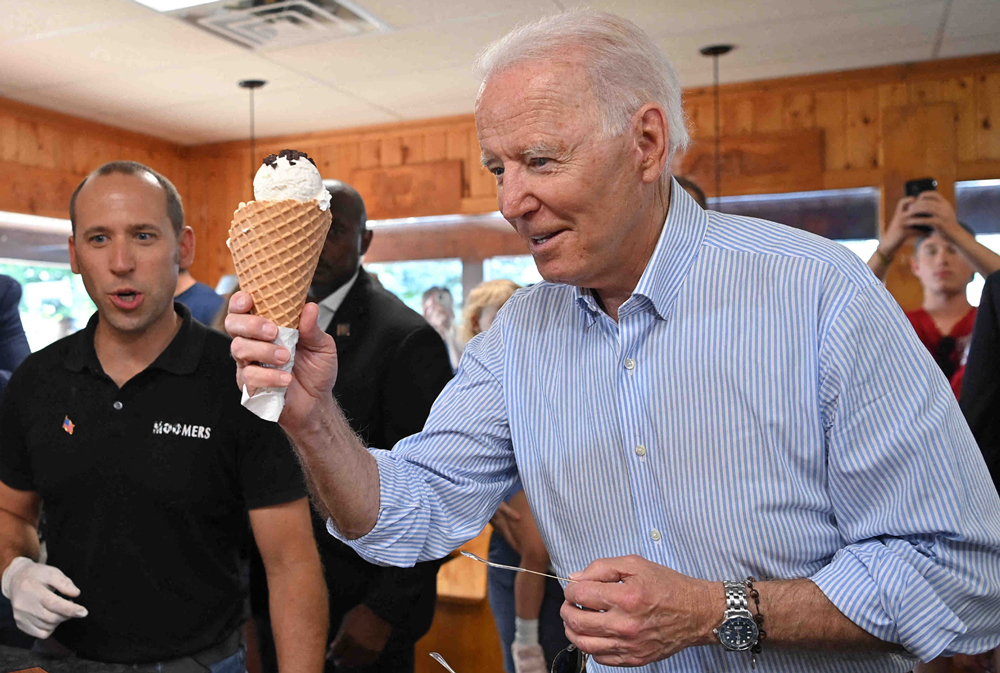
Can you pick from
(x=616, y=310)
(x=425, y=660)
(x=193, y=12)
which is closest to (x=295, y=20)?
(x=193, y=12)

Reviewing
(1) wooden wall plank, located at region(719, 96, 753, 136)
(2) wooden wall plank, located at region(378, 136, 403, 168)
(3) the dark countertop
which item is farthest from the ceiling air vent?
(3) the dark countertop

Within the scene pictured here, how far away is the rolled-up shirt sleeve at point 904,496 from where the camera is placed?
3.40ft

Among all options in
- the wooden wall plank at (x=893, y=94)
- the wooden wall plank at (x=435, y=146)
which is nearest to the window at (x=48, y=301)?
the wooden wall plank at (x=435, y=146)

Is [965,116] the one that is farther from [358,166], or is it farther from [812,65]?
[358,166]

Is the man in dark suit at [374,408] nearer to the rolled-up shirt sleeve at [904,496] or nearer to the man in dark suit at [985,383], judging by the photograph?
the rolled-up shirt sleeve at [904,496]

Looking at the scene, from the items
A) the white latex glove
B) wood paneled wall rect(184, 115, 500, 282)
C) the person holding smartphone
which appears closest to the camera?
the white latex glove

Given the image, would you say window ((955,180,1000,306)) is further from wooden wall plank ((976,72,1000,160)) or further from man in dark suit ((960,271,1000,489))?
man in dark suit ((960,271,1000,489))

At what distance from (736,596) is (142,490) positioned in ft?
3.86

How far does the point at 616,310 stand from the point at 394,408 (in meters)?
1.02

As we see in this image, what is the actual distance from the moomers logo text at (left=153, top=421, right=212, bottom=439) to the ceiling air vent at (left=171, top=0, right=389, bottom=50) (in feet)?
8.72

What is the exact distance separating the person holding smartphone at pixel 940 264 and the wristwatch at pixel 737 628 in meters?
2.19

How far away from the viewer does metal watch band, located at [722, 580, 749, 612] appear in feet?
3.45

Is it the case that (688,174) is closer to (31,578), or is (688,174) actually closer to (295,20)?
(295,20)

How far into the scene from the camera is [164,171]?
6.52m
